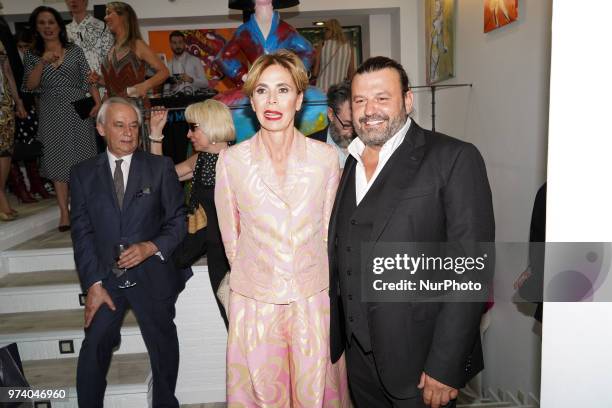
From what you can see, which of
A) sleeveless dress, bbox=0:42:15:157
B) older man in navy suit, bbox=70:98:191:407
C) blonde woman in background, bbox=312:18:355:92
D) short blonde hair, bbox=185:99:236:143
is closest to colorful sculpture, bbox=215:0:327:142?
short blonde hair, bbox=185:99:236:143

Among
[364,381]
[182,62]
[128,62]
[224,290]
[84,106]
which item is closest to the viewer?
[364,381]

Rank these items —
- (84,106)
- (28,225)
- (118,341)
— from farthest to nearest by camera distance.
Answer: (28,225) < (84,106) < (118,341)

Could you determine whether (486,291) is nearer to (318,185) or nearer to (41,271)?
(318,185)

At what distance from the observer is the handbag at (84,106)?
3850mm

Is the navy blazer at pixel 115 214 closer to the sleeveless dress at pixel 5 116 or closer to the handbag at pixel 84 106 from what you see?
the handbag at pixel 84 106

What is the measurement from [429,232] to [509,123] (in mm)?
2193

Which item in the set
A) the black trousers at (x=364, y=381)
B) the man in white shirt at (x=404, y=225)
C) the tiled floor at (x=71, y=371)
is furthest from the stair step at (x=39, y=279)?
the man in white shirt at (x=404, y=225)

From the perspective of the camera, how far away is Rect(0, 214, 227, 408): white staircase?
3.09 m

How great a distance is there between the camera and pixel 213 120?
8.86 feet

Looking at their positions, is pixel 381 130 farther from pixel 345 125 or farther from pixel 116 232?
pixel 116 232

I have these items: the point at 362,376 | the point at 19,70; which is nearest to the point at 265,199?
the point at 362,376

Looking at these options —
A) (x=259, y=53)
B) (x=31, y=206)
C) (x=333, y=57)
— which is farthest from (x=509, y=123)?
(x=31, y=206)

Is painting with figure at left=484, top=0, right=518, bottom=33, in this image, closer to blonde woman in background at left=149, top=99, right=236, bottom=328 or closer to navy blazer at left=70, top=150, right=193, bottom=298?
blonde woman in background at left=149, top=99, right=236, bottom=328

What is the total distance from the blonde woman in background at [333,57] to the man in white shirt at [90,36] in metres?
2.25
